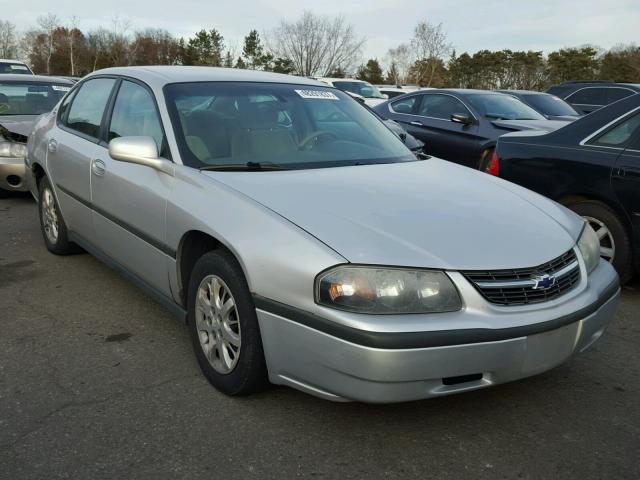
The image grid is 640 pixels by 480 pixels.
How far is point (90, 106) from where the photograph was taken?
454 centimetres

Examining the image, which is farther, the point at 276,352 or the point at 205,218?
the point at 205,218

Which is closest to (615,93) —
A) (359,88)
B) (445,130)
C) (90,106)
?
(359,88)

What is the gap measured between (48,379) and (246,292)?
1.17 meters

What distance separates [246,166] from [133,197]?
70 centimetres

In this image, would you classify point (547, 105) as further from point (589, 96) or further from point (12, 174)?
point (12, 174)

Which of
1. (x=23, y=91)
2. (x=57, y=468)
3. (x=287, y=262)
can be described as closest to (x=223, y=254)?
(x=287, y=262)

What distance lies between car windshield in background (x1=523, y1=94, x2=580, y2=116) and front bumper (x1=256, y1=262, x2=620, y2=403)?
29.5ft

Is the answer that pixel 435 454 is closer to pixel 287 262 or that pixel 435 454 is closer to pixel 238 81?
pixel 287 262

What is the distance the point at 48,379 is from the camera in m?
3.09

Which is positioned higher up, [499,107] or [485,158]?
[499,107]

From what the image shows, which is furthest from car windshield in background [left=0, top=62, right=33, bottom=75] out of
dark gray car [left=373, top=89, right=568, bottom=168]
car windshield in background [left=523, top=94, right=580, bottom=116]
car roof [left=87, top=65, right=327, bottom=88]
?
car roof [left=87, top=65, right=327, bottom=88]

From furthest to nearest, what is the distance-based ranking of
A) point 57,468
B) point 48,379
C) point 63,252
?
point 63,252 → point 48,379 → point 57,468

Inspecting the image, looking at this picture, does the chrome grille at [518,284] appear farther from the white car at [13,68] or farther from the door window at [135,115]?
the white car at [13,68]

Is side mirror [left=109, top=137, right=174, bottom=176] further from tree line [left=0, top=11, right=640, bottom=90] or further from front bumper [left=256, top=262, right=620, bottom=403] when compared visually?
tree line [left=0, top=11, right=640, bottom=90]
